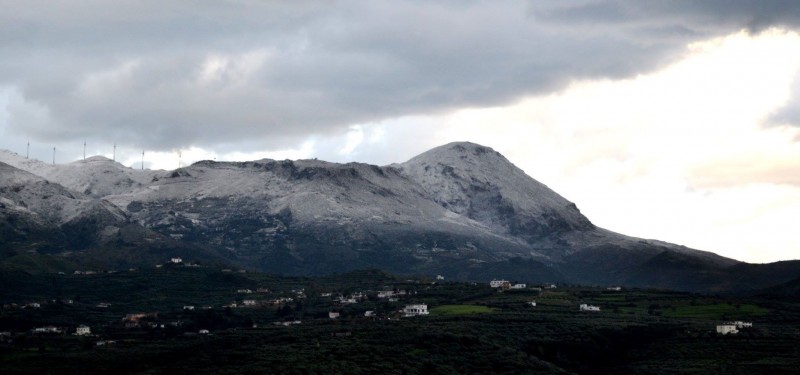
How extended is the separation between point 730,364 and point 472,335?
113 ft

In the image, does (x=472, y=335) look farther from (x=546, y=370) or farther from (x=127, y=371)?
(x=127, y=371)

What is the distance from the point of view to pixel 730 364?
16900cm

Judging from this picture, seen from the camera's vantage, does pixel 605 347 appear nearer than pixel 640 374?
No

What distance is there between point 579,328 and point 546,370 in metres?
27.8

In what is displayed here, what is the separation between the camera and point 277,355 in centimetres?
17138

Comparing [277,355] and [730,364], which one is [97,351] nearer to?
[277,355]

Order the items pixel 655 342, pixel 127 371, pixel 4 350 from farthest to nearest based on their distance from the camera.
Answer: pixel 655 342 → pixel 4 350 → pixel 127 371

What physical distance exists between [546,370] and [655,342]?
26.1m

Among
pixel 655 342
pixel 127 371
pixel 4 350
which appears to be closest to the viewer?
pixel 127 371

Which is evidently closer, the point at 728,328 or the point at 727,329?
the point at 727,329

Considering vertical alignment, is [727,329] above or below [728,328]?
below

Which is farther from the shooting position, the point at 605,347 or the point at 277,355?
the point at 605,347

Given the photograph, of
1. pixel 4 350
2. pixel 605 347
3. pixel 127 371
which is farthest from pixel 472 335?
pixel 4 350


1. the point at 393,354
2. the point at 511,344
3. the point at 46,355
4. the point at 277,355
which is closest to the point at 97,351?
the point at 46,355
